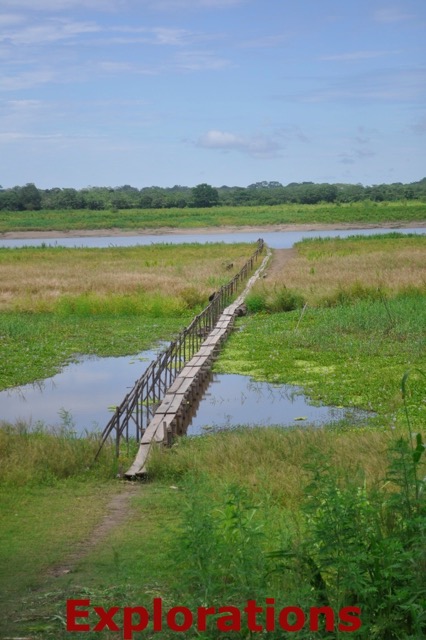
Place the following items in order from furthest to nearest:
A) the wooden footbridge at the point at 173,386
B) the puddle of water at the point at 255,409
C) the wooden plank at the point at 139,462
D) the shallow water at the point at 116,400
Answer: the shallow water at the point at 116,400 < the puddle of water at the point at 255,409 < the wooden footbridge at the point at 173,386 < the wooden plank at the point at 139,462

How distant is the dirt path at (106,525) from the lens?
629 centimetres

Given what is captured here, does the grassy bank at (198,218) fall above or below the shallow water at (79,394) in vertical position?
above

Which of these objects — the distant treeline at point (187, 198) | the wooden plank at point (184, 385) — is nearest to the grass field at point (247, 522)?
the wooden plank at point (184, 385)

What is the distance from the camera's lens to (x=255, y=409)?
1378cm

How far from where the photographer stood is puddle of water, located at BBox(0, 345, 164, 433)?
44.7 feet

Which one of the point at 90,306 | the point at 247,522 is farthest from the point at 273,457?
the point at 90,306

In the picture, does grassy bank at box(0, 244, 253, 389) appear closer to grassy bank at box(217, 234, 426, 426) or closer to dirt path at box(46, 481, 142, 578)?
grassy bank at box(217, 234, 426, 426)

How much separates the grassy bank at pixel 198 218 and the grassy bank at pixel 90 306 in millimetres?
43859

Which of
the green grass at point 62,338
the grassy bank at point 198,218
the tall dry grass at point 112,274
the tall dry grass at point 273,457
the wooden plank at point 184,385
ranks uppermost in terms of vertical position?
the grassy bank at point 198,218

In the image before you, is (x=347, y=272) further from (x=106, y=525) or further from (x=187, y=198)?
(x=187, y=198)

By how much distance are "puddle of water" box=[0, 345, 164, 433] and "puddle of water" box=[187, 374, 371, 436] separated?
1478mm

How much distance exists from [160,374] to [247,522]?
851cm

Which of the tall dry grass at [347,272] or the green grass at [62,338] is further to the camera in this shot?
the tall dry grass at [347,272]

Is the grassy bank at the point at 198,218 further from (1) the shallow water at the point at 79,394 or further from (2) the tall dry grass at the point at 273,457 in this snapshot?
(2) the tall dry grass at the point at 273,457
